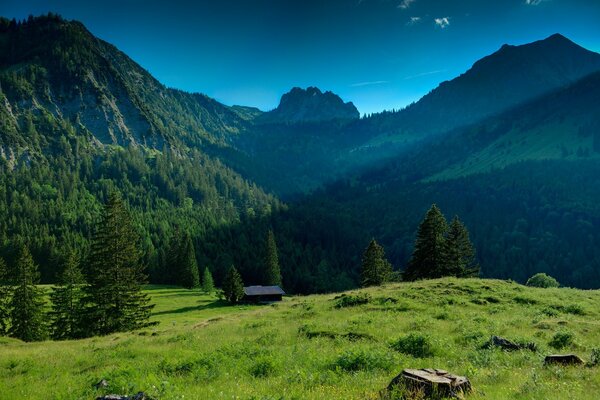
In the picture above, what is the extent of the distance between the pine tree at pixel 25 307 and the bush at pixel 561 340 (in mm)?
64348

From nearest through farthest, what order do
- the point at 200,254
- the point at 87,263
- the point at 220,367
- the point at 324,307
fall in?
1. the point at 220,367
2. the point at 324,307
3. the point at 87,263
4. the point at 200,254

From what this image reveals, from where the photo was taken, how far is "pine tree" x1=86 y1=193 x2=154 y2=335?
45156 millimetres

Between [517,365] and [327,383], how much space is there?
7391 mm

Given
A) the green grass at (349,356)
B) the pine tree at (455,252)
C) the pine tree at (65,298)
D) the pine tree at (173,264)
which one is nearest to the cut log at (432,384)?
the green grass at (349,356)

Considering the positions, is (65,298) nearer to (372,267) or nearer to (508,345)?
(372,267)

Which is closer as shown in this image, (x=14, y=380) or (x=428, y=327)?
(x=14, y=380)

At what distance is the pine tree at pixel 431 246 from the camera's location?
6381cm

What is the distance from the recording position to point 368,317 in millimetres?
27969

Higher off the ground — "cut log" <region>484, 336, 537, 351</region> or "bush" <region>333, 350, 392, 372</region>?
"bush" <region>333, 350, 392, 372</region>

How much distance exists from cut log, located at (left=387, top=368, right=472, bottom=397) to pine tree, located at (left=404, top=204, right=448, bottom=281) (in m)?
56.4

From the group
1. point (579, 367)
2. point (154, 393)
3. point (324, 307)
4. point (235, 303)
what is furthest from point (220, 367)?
point (235, 303)

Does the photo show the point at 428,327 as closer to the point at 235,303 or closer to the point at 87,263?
the point at 87,263

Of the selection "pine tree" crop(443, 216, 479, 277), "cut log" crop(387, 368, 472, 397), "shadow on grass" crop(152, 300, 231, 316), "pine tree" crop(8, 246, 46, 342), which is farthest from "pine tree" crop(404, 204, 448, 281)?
"pine tree" crop(8, 246, 46, 342)

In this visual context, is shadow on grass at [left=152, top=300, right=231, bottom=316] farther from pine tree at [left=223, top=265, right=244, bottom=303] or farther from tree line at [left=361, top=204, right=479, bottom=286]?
tree line at [left=361, top=204, right=479, bottom=286]
